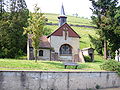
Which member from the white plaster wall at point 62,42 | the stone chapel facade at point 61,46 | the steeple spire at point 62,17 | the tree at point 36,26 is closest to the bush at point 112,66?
the tree at point 36,26

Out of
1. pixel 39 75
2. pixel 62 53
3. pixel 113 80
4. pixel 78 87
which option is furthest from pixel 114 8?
pixel 39 75

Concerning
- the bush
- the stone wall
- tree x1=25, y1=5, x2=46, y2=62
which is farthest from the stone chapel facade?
the stone wall

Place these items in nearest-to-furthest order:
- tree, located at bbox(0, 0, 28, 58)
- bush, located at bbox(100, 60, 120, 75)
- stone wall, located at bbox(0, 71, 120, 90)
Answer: stone wall, located at bbox(0, 71, 120, 90) → bush, located at bbox(100, 60, 120, 75) → tree, located at bbox(0, 0, 28, 58)

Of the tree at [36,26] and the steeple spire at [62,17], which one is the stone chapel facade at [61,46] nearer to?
the steeple spire at [62,17]

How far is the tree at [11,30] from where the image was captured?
1464 inches

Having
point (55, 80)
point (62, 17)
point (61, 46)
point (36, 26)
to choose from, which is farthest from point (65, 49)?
point (55, 80)

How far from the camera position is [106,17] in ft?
129

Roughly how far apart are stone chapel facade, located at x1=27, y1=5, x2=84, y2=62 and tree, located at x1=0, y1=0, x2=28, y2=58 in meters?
2.65

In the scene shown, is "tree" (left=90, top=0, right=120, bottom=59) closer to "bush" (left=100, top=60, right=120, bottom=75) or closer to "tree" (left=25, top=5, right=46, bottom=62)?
"bush" (left=100, top=60, right=120, bottom=75)

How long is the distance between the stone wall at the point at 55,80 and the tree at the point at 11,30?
66.2 ft

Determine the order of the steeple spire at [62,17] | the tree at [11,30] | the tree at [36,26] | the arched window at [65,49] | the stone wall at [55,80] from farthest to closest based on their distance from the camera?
the steeple spire at [62,17], the arched window at [65,49], the tree at [11,30], the tree at [36,26], the stone wall at [55,80]

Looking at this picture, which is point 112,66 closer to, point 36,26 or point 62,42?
point 36,26

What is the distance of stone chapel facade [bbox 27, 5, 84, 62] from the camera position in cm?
3891

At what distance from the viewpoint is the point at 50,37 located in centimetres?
4009
